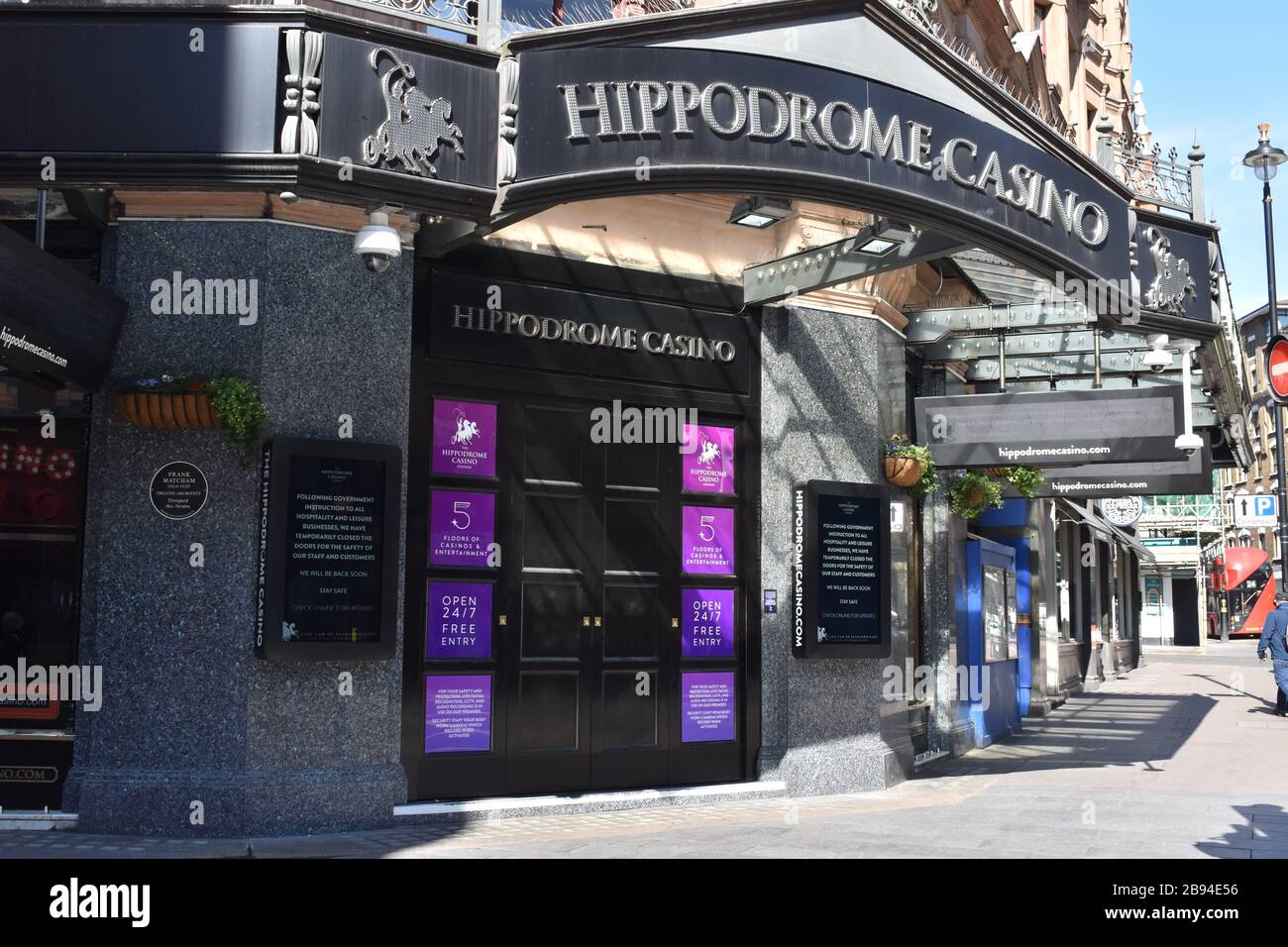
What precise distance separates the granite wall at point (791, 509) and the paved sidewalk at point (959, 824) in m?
0.34

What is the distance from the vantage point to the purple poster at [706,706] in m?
10.7

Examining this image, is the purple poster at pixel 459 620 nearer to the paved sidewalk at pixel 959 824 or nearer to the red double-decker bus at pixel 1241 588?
the paved sidewalk at pixel 959 824

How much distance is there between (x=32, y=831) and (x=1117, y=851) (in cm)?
696

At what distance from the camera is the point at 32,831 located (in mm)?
8266

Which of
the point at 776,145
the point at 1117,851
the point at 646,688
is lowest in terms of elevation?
the point at 1117,851

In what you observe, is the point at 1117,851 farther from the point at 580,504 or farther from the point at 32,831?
the point at 32,831

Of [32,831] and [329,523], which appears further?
[329,523]

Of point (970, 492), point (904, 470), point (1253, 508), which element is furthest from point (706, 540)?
point (1253, 508)

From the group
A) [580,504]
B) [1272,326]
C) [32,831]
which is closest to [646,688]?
[580,504]

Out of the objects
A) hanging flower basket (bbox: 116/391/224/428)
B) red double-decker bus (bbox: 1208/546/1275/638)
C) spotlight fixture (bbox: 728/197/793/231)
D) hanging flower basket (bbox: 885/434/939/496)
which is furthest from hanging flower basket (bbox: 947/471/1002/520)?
red double-decker bus (bbox: 1208/546/1275/638)
